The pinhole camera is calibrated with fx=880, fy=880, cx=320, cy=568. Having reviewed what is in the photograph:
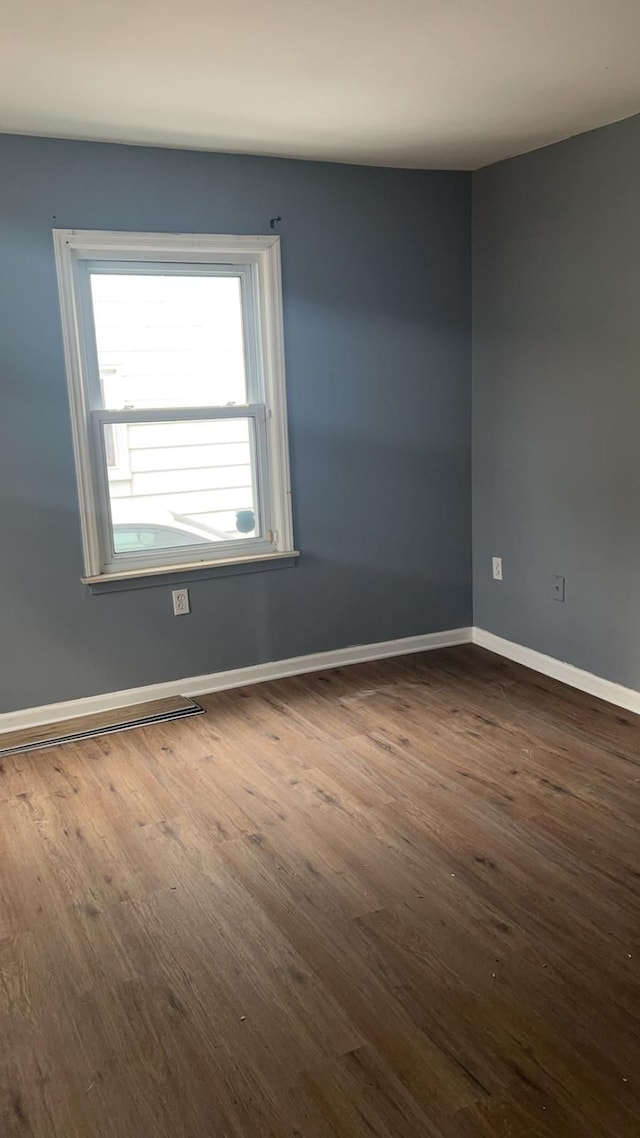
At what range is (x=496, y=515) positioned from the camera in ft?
13.7

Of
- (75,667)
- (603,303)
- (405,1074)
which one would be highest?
(603,303)

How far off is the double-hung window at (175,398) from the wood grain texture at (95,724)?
0.56 m

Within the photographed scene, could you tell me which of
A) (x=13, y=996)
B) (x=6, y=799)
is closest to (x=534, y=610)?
(x=6, y=799)

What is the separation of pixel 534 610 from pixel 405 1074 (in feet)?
8.25

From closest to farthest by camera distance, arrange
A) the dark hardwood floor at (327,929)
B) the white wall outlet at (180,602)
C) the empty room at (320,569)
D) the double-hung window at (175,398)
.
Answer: the dark hardwood floor at (327,929) < the empty room at (320,569) < the double-hung window at (175,398) < the white wall outlet at (180,602)

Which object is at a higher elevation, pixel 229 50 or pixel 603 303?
pixel 229 50

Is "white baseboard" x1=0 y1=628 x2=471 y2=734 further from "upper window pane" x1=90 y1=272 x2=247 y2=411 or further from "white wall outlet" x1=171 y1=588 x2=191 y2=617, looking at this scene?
"upper window pane" x1=90 y1=272 x2=247 y2=411

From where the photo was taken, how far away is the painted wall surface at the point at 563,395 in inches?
131

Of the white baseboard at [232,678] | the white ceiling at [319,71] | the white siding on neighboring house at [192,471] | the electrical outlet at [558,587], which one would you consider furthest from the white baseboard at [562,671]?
the white ceiling at [319,71]

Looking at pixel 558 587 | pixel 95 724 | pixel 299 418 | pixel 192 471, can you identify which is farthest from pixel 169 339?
pixel 558 587

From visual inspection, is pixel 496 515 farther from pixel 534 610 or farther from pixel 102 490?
pixel 102 490

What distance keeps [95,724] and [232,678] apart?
65 cm

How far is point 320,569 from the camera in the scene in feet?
13.2

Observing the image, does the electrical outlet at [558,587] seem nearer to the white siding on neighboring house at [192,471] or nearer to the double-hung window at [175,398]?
the double-hung window at [175,398]
